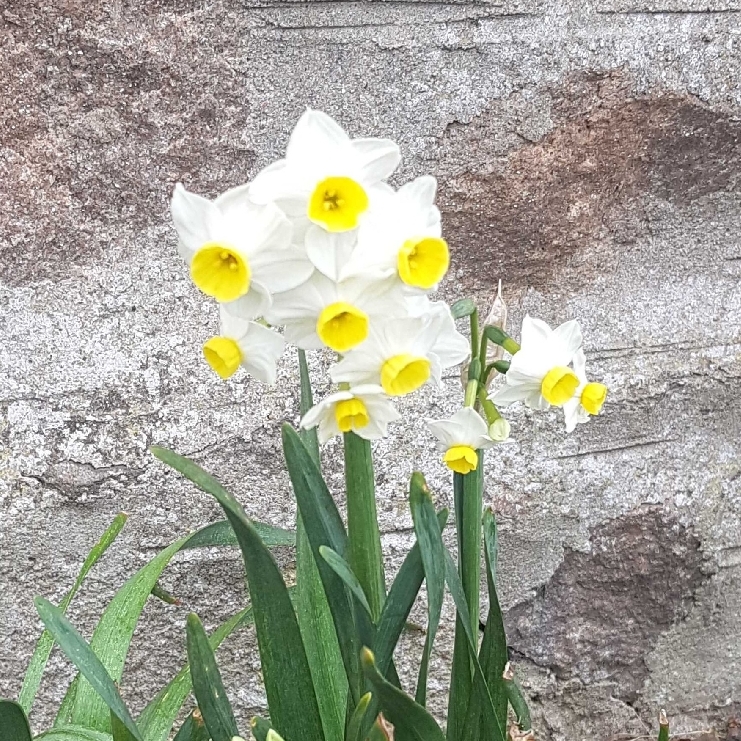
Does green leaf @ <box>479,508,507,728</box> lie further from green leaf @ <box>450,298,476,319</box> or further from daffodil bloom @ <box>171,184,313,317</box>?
daffodil bloom @ <box>171,184,313,317</box>

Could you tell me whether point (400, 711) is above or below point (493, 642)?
below

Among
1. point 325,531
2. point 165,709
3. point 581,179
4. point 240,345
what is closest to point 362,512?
point 325,531

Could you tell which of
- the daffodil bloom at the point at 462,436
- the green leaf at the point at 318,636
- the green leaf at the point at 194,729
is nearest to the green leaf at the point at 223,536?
the green leaf at the point at 318,636

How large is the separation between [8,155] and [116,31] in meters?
0.20

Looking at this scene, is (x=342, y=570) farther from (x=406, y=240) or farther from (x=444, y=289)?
(x=444, y=289)

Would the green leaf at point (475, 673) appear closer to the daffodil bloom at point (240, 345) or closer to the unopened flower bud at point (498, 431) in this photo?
the unopened flower bud at point (498, 431)

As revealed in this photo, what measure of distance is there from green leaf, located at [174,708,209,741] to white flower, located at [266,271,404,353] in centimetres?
33

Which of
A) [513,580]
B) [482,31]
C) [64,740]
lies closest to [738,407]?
[513,580]

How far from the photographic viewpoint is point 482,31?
37.8 inches

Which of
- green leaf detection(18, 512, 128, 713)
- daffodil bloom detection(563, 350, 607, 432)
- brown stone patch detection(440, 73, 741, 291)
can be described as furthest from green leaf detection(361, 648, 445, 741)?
brown stone patch detection(440, 73, 741, 291)

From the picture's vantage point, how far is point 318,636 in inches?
25.8

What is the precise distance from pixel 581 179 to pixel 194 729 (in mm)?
817

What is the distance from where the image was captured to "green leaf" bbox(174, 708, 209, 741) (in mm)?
569

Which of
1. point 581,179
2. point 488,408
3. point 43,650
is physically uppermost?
point 581,179
